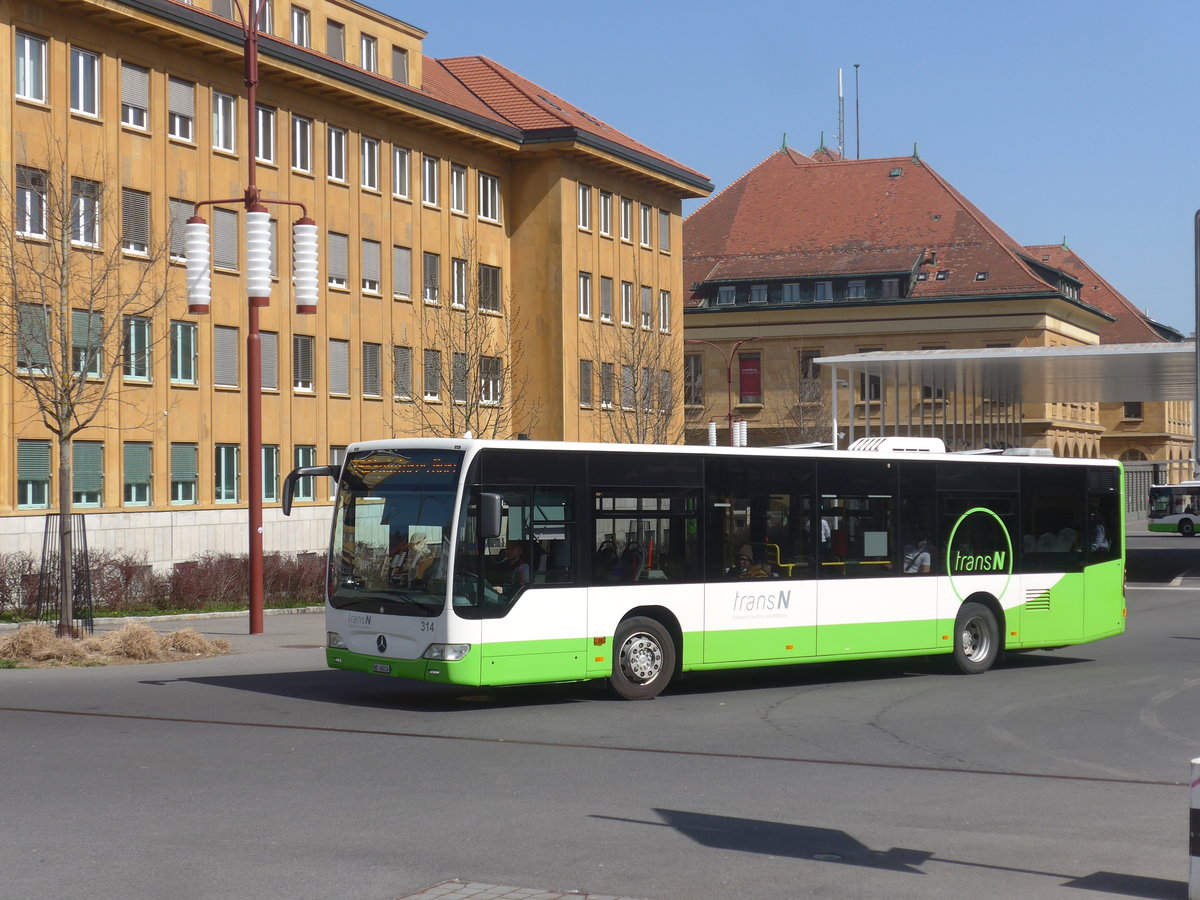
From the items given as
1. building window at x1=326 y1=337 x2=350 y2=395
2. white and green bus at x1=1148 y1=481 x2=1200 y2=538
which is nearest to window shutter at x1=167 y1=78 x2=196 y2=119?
building window at x1=326 y1=337 x2=350 y2=395

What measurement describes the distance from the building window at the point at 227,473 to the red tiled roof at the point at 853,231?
4760 centimetres

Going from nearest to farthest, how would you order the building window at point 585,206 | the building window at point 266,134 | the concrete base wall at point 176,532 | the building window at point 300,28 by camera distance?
the concrete base wall at point 176,532, the building window at point 266,134, the building window at point 300,28, the building window at point 585,206

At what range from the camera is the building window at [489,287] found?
54.8 metres

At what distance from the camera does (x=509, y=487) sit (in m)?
14.8

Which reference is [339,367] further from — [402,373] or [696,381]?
[696,381]

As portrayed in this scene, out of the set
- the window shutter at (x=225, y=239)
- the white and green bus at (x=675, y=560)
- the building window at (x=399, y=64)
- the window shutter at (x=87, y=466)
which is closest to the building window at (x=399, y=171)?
the building window at (x=399, y=64)

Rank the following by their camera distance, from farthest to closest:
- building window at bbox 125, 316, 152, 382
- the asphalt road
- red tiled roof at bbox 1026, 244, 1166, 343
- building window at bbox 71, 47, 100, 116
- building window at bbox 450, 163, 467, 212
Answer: red tiled roof at bbox 1026, 244, 1166, 343
building window at bbox 450, 163, 467, 212
building window at bbox 125, 316, 152, 382
building window at bbox 71, 47, 100, 116
the asphalt road

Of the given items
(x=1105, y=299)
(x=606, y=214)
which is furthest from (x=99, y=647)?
A: (x=1105, y=299)

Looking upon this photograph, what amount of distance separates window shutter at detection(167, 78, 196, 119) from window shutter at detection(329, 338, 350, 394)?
8.16m

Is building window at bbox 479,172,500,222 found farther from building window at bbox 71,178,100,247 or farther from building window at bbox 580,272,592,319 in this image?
building window at bbox 71,178,100,247

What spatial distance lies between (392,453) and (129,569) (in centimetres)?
1395

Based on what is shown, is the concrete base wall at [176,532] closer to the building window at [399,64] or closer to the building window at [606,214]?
the building window at [399,64]

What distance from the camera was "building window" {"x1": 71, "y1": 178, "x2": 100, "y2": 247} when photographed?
25.3 m

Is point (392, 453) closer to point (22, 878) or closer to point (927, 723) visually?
point (927, 723)
